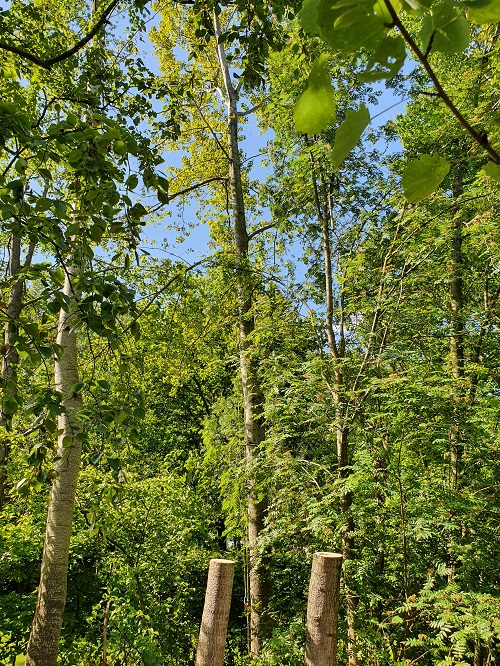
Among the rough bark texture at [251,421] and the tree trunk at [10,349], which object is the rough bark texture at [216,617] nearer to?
the tree trunk at [10,349]

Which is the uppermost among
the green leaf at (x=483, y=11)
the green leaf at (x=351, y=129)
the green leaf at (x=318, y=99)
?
the green leaf at (x=483, y=11)

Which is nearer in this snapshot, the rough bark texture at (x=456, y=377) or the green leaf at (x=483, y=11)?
the green leaf at (x=483, y=11)

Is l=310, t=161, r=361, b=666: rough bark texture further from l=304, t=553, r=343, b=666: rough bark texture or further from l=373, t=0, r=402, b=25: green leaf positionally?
l=373, t=0, r=402, b=25: green leaf

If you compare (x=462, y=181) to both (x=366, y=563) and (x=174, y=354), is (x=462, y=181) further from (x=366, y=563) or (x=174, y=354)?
(x=366, y=563)

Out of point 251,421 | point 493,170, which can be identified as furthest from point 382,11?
point 251,421

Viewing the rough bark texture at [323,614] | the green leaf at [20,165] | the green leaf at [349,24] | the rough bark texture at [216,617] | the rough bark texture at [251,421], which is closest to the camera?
the green leaf at [349,24]

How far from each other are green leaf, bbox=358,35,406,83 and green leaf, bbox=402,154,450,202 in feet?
0.18

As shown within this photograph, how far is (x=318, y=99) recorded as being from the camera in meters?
0.29

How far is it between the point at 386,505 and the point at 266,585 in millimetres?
1358

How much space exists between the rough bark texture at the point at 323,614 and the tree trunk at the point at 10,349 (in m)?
1.54

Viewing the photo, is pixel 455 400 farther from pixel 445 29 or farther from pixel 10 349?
pixel 445 29

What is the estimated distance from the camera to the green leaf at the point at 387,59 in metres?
0.28

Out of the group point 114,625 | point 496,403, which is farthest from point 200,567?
point 496,403

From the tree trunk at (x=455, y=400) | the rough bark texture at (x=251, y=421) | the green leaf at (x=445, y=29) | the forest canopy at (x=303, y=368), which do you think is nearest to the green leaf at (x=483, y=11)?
the green leaf at (x=445, y=29)
